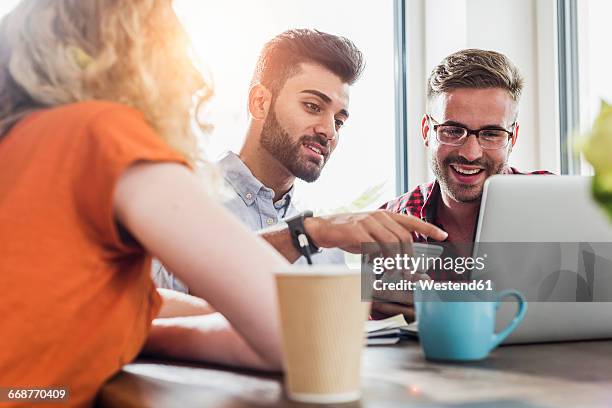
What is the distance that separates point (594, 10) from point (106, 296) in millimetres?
2543

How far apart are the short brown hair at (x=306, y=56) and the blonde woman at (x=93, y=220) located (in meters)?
1.39

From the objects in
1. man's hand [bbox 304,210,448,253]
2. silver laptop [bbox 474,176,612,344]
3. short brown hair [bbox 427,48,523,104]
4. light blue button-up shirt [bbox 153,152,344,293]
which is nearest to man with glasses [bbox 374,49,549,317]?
short brown hair [bbox 427,48,523,104]

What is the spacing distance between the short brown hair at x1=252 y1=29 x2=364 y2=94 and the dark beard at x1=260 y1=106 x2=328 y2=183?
0.12 m

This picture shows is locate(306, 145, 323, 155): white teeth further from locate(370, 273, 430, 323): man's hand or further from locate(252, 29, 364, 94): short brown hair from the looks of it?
locate(370, 273, 430, 323): man's hand

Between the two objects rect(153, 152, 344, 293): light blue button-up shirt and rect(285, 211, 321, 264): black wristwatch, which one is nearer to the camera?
rect(285, 211, 321, 264): black wristwatch

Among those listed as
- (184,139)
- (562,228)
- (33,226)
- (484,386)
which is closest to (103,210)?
(33,226)

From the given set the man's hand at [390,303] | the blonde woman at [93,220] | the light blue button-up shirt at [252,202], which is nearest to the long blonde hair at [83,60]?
the blonde woman at [93,220]

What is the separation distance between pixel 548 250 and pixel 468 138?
103 cm

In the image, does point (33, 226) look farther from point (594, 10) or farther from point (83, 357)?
point (594, 10)

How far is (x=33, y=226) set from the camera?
75cm

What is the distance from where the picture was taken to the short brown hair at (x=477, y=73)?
6.83 ft

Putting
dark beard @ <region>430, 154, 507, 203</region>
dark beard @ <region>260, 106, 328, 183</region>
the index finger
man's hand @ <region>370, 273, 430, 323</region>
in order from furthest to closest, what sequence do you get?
dark beard @ <region>260, 106, 328, 183</region> → dark beard @ <region>430, 154, 507, 203</region> → man's hand @ <region>370, 273, 430, 323</region> → the index finger

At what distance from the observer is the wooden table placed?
685 millimetres

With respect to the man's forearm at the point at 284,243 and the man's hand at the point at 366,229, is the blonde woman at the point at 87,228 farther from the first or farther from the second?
the man's forearm at the point at 284,243
